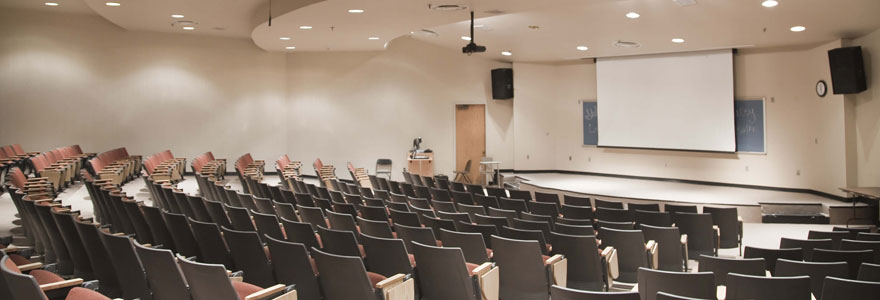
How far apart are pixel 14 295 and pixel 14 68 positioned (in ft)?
44.1

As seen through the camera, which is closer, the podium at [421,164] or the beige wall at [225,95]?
the beige wall at [225,95]

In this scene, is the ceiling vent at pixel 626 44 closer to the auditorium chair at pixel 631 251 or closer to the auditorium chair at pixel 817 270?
the auditorium chair at pixel 631 251

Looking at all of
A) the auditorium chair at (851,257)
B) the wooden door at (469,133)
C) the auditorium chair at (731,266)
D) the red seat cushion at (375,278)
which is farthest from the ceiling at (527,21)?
the red seat cushion at (375,278)

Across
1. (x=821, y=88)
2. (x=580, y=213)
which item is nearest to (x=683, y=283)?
(x=580, y=213)

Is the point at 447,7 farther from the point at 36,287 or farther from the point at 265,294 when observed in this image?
the point at 36,287

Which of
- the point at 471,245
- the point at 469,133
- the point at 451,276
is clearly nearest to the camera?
the point at 451,276

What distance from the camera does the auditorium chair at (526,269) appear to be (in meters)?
4.67

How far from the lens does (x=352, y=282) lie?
12.6 feet

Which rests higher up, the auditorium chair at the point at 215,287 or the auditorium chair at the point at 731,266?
the auditorium chair at the point at 215,287

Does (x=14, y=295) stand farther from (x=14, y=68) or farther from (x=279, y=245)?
(x=14, y=68)

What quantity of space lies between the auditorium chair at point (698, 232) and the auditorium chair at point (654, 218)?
11cm

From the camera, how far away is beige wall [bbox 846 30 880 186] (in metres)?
10.4

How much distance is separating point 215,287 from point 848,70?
10.9 metres

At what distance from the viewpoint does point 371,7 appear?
9125 mm
